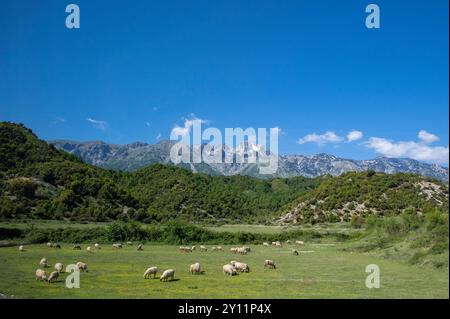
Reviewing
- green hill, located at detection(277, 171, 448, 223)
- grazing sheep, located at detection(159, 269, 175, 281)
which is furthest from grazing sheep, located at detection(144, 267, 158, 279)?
green hill, located at detection(277, 171, 448, 223)

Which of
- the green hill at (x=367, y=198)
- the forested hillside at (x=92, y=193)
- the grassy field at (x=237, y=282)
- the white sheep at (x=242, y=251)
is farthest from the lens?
the green hill at (x=367, y=198)

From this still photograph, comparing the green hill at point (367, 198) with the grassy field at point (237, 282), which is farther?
the green hill at point (367, 198)

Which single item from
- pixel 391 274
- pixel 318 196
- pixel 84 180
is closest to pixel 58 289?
pixel 391 274

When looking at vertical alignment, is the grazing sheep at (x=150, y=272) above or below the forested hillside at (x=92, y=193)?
below

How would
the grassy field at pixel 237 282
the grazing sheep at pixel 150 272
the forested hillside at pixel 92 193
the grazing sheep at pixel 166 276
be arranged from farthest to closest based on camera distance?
1. the forested hillside at pixel 92 193
2. the grazing sheep at pixel 150 272
3. the grazing sheep at pixel 166 276
4. the grassy field at pixel 237 282

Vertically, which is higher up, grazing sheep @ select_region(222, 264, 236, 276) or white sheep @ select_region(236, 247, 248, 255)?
grazing sheep @ select_region(222, 264, 236, 276)

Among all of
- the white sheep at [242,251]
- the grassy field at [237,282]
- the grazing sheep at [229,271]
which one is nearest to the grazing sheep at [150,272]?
the grassy field at [237,282]

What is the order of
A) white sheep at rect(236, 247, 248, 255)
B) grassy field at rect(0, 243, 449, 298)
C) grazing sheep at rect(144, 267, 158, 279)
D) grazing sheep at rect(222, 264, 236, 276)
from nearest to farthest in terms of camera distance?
grassy field at rect(0, 243, 449, 298) < grazing sheep at rect(144, 267, 158, 279) < grazing sheep at rect(222, 264, 236, 276) < white sheep at rect(236, 247, 248, 255)

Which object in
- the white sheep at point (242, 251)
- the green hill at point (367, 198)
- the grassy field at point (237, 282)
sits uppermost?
the green hill at point (367, 198)

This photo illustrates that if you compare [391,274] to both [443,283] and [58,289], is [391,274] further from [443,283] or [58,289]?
[58,289]

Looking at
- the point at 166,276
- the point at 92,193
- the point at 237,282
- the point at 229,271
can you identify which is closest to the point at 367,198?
the point at 92,193

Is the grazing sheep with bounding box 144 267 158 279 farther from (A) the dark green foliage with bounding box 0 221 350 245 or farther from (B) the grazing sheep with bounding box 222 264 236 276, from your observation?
(A) the dark green foliage with bounding box 0 221 350 245

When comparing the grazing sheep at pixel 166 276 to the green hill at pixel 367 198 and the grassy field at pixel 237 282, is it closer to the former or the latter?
the grassy field at pixel 237 282

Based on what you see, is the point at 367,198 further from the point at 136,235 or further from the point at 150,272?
the point at 150,272
